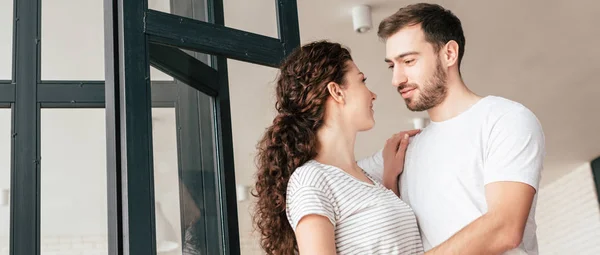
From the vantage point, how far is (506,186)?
1786mm

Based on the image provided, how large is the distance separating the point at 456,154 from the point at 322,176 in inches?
16.5

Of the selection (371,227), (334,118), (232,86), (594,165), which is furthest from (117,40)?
(594,165)

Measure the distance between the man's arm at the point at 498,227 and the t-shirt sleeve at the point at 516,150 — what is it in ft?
0.09

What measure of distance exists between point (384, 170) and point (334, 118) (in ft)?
1.18

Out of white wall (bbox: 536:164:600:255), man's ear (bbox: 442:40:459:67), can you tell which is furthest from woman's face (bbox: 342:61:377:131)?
white wall (bbox: 536:164:600:255)

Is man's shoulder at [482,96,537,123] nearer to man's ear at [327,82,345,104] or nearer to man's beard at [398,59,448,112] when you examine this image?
man's beard at [398,59,448,112]

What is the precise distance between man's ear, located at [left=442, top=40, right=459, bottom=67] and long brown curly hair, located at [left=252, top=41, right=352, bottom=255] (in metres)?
0.38

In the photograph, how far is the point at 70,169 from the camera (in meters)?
3.35

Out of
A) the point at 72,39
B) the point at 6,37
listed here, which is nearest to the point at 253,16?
the point at 72,39

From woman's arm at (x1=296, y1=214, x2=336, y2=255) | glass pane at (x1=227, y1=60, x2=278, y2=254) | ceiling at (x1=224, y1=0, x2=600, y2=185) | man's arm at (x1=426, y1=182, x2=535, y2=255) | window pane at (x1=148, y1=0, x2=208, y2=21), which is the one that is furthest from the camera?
ceiling at (x1=224, y1=0, x2=600, y2=185)

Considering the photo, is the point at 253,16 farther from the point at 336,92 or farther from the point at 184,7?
the point at 336,92

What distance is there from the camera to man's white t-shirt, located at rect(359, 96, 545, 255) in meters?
1.81

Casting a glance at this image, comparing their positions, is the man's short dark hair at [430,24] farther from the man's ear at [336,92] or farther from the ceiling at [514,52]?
the ceiling at [514,52]

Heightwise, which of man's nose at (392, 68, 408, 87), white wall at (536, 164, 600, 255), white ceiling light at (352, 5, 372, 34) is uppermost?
white ceiling light at (352, 5, 372, 34)
